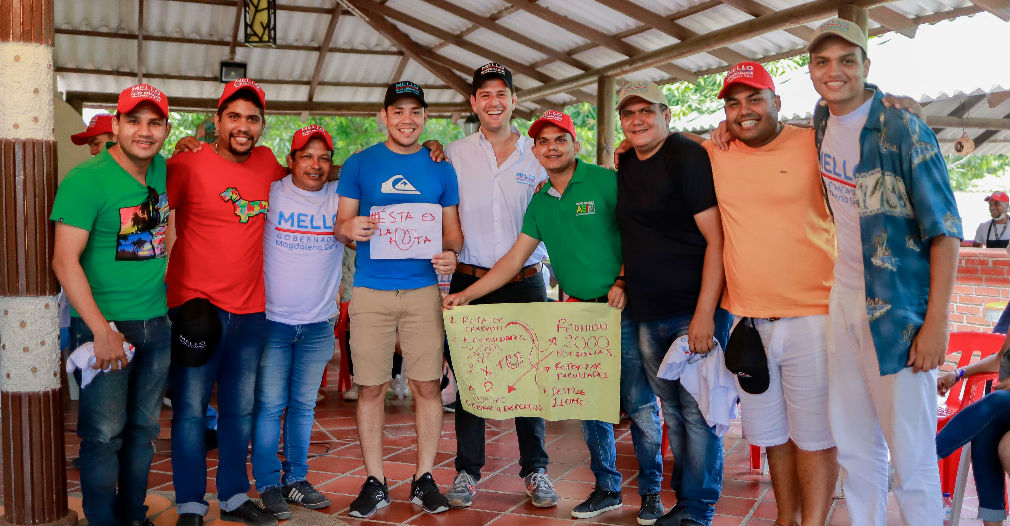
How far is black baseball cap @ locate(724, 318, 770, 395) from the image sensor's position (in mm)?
3076

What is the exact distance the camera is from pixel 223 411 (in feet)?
12.1

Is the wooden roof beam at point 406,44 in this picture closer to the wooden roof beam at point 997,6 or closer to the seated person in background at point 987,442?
the wooden roof beam at point 997,6

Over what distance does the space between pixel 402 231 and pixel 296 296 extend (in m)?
0.59

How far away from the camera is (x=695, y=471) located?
3.42 metres

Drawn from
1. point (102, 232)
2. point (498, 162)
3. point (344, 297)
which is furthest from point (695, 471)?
point (344, 297)

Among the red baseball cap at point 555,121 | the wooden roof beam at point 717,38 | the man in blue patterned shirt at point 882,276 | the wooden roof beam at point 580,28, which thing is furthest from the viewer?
the wooden roof beam at point 580,28

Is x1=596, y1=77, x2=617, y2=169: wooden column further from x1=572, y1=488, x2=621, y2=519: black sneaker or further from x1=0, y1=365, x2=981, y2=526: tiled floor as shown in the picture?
x1=572, y1=488, x2=621, y2=519: black sneaker

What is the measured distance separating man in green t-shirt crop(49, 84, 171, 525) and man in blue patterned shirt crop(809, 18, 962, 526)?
258 centimetres

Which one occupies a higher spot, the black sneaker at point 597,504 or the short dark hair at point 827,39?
the short dark hair at point 827,39

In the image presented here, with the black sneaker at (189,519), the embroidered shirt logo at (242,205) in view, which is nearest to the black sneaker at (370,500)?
the black sneaker at (189,519)

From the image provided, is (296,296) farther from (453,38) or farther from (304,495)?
(453,38)

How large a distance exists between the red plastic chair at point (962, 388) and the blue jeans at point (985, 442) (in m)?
0.68

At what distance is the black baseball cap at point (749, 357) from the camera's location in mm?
3076

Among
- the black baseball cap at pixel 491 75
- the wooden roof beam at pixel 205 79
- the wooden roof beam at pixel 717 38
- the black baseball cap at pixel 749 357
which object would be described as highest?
the wooden roof beam at pixel 205 79
